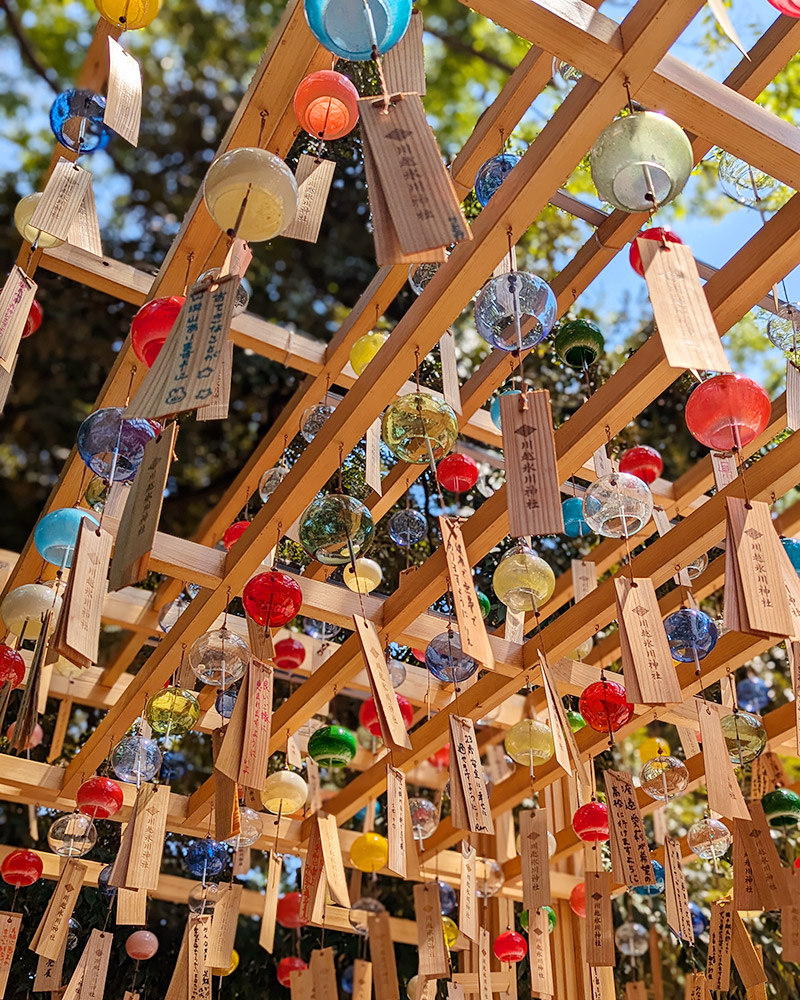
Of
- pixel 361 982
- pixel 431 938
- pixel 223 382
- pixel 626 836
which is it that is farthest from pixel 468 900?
pixel 223 382

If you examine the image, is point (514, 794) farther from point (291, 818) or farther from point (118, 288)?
point (118, 288)

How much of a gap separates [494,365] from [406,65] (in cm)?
106

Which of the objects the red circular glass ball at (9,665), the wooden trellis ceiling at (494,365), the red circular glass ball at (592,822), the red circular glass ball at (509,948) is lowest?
the red circular glass ball at (509,948)

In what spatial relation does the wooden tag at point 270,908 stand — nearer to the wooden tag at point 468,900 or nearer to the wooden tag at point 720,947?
the wooden tag at point 468,900

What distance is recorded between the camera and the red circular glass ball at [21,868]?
3203mm

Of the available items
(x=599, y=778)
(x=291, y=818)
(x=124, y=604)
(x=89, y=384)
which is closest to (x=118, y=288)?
(x=124, y=604)

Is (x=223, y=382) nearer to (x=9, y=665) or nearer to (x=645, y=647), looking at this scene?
(x=645, y=647)

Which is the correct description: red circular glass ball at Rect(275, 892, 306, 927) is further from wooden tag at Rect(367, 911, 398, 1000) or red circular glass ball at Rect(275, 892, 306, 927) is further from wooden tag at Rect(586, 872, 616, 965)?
wooden tag at Rect(586, 872, 616, 965)

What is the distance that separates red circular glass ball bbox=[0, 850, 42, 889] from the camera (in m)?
3.20

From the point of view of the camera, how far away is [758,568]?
1.64 m

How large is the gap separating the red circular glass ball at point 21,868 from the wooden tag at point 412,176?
2.70 meters

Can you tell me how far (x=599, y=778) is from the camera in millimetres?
4359

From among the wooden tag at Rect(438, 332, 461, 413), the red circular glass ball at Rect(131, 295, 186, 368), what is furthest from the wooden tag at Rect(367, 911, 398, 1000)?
the red circular glass ball at Rect(131, 295, 186, 368)

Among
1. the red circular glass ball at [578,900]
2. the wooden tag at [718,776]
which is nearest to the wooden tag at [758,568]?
the wooden tag at [718,776]
